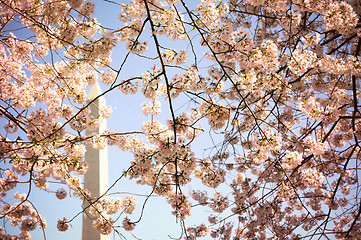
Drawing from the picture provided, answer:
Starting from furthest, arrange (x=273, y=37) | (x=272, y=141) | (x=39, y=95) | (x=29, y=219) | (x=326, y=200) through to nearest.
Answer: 1. (x=326, y=200)
2. (x=273, y=37)
3. (x=29, y=219)
4. (x=39, y=95)
5. (x=272, y=141)

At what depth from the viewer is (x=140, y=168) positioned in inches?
109

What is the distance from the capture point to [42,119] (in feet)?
8.26

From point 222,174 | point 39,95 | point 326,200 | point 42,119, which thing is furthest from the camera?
point 326,200

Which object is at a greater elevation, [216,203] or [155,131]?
[155,131]

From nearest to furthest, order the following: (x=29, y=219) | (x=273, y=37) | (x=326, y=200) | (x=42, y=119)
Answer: (x=42, y=119), (x=29, y=219), (x=273, y=37), (x=326, y=200)

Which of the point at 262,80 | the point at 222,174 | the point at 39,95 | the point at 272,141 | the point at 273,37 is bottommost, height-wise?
the point at 272,141

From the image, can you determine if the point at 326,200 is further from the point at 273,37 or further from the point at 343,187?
the point at 273,37

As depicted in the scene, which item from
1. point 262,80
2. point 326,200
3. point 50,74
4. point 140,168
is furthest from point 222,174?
point 50,74

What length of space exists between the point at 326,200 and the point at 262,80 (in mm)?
2908

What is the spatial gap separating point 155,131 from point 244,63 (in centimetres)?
106

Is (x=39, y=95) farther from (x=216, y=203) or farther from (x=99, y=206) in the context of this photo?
(x=216, y=203)

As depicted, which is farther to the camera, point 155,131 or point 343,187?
point 343,187

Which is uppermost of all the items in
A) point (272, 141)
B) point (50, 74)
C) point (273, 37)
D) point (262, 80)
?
point (273, 37)

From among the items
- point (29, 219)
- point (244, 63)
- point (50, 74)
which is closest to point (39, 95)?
point (50, 74)
